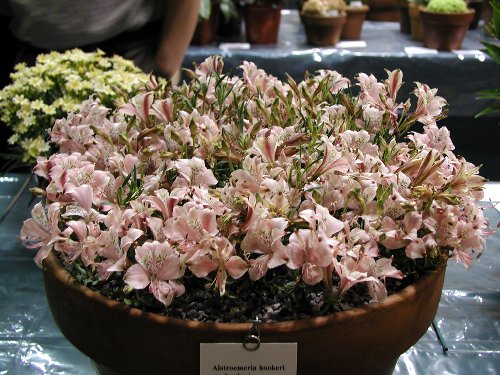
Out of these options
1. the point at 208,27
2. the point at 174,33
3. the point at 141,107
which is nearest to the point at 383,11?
the point at 208,27

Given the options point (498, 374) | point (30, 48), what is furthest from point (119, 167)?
point (30, 48)

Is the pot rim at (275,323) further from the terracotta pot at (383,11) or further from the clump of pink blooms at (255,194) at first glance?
the terracotta pot at (383,11)

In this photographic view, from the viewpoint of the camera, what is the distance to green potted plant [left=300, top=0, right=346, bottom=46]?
90.7 inches

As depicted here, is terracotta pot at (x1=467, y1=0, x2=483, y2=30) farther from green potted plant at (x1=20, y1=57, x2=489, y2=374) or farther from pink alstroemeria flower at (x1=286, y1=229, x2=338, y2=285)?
pink alstroemeria flower at (x1=286, y1=229, x2=338, y2=285)

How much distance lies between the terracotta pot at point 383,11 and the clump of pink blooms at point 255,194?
6.83 feet

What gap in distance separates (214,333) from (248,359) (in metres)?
0.04

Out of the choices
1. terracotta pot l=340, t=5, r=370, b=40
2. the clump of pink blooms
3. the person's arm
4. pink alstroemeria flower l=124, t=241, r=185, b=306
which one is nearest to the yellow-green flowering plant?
the clump of pink blooms

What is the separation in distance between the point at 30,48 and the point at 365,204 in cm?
126

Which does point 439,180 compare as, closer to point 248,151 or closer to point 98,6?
point 248,151

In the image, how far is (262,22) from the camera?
7.66 feet

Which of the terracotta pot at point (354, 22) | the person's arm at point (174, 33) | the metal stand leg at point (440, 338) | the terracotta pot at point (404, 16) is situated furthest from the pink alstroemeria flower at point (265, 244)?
the terracotta pot at point (404, 16)

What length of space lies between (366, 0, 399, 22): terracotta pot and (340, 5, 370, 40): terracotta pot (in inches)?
13.1

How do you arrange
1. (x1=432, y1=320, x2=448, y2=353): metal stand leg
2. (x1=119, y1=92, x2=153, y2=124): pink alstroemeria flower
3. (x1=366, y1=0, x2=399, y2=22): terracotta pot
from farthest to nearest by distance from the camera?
1. (x1=366, y1=0, x2=399, y2=22): terracotta pot
2. (x1=432, y1=320, x2=448, y2=353): metal stand leg
3. (x1=119, y1=92, x2=153, y2=124): pink alstroemeria flower

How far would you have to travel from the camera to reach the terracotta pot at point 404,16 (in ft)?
8.26
